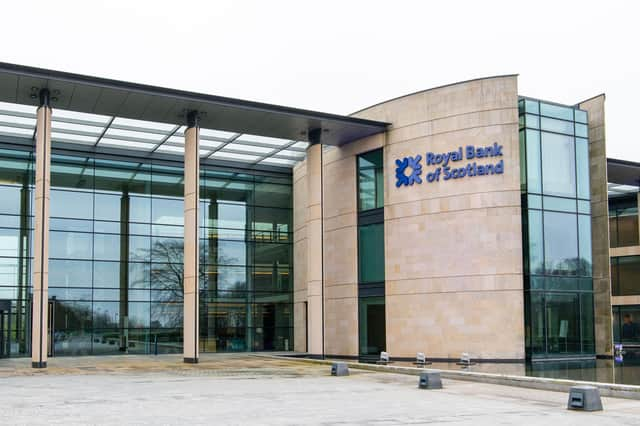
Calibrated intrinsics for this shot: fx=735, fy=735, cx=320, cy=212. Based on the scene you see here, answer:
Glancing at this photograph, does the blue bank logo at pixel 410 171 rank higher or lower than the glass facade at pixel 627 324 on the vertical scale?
higher

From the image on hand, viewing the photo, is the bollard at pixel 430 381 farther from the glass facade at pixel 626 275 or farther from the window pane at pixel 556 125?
the glass facade at pixel 626 275

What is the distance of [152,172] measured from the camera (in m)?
41.3

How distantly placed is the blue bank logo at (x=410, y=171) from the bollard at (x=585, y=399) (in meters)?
18.1

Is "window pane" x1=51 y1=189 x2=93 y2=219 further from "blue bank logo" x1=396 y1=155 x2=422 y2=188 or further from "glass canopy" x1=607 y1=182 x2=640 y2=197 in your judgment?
"glass canopy" x1=607 y1=182 x2=640 y2=197

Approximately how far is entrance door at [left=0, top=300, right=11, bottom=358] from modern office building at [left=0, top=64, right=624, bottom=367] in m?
0.15

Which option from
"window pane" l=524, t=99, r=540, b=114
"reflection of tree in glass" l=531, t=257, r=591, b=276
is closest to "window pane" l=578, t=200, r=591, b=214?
"reflection of tree in glass" l=531, t=257, r=591, b=276

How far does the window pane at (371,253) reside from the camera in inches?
1401

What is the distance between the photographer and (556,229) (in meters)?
32.2

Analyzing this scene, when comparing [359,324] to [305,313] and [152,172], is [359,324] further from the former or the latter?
[152,172]

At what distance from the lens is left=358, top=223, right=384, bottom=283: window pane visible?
3559cm

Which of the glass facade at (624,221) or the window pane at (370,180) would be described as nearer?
the window pane at (370,180)

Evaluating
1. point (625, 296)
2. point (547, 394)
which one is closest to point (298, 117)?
point (547, 394)

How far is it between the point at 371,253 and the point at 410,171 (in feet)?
15.3

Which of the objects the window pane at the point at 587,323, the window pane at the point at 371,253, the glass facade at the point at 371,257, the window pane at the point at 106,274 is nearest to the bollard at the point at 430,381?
the window pane at the point at 587,323
